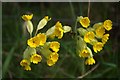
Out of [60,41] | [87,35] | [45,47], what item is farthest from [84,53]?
[60,41]

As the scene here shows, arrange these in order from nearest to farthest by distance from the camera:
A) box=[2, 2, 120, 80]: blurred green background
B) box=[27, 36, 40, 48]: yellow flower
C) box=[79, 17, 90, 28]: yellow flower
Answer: box=[27, 36, 40, 48]: yellow flower, box=[79, 17, 90, 28]: yellow flower, box=[2, 2, 120, 80]: blurred green background

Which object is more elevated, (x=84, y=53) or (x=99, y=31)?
(x=99, y=31)

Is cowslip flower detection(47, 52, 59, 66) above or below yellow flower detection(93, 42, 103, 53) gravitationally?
below

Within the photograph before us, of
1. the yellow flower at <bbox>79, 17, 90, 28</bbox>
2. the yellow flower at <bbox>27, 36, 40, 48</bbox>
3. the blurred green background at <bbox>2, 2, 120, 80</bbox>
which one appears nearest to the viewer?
the yellow flower at <bbox>27, 36, 40, 48</bbox>

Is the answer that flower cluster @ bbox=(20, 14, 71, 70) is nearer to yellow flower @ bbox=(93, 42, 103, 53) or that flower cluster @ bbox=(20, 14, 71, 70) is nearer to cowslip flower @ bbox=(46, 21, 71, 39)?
cowslip flower @ bbox=(46, 21, 71, 39)

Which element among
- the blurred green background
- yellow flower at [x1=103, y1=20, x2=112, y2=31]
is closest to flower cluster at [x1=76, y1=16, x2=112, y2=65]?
yellow flower at [x1=103, y1=20, x2=112, y2=31]

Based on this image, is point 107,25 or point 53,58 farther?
point 107,25

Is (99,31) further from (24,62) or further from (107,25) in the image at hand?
(24,62)

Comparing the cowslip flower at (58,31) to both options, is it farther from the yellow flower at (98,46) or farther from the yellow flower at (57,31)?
the yellow flower at (98,46)

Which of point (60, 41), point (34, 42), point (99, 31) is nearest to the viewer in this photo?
point (34, 42)

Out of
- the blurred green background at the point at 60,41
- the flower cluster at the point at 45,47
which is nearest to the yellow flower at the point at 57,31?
the flower cluster at the point at 45,47
